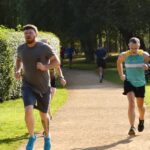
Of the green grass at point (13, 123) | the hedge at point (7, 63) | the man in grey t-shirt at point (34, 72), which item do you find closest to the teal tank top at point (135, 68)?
the green grass at point (13, 123)

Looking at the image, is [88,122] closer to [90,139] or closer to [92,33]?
[90,139]

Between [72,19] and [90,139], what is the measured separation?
30.1 meters

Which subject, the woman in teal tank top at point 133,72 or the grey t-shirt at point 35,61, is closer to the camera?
the grey t-shirt at point 35,61

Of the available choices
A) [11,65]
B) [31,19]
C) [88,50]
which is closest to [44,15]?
[31,19]

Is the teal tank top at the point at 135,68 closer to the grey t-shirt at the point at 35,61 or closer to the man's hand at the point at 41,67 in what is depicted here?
the grey t-shirt at the point at 35,61

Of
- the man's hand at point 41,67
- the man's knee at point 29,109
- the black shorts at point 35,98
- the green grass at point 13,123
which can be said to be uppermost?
the man's hand at point 41,67

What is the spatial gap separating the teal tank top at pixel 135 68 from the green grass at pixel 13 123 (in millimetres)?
2049

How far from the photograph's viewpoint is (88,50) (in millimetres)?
47969

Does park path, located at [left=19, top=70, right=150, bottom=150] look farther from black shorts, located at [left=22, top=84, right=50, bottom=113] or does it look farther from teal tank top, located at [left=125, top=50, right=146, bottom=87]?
teal tank top, located at [left=125, top=50, right=146, bottom=87]

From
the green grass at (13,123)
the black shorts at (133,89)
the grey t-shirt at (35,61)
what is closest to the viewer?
the grey t-shirt at (35,61)

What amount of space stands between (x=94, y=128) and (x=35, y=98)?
2.92 meters

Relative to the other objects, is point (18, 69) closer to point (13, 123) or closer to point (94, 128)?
point (94, 128)

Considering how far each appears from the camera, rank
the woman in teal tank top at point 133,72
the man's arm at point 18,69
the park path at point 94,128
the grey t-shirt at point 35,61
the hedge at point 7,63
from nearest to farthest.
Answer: the grey t-shirt at point 35,61 < the man's arm at point 18,69 < the park path at point 94,128 < the woman in teal tank top at point 133,72 < the hedge at point 7,63

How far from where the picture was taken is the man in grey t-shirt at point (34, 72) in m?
7.66
